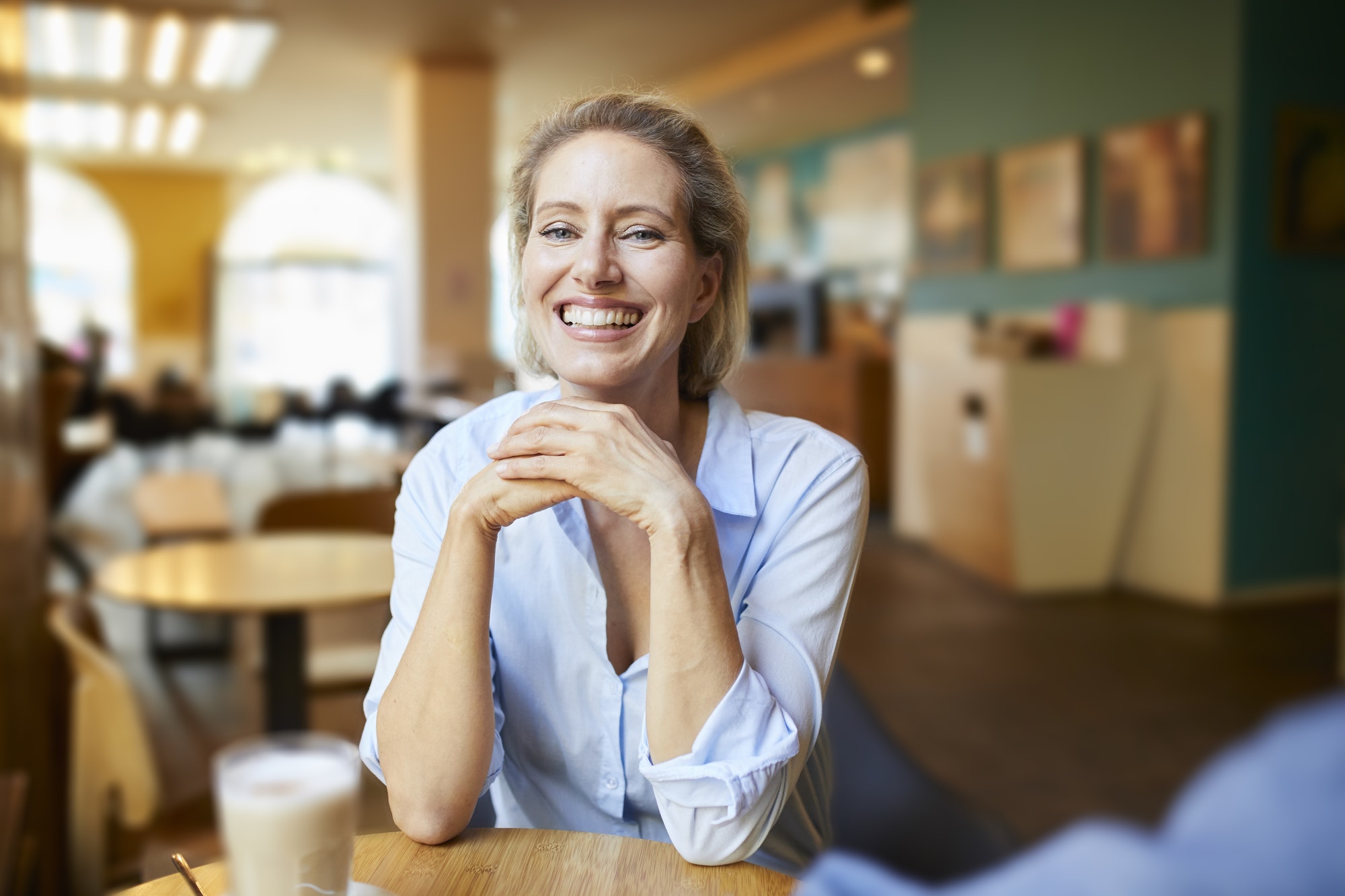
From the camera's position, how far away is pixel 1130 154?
17.4 ft

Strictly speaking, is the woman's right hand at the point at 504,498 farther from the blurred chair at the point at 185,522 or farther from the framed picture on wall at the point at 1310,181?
the framed picture on wall at the point at 1310,181

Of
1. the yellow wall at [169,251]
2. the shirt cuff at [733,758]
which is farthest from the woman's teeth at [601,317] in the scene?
the yellow wall at [169,251]

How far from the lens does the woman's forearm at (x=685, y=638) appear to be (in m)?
0.98

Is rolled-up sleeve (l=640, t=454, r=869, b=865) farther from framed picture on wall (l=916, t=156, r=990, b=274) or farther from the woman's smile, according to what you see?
framed picture on wall (l=916, t=156, r=990, b=274)

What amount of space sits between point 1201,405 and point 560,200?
15.2 ft

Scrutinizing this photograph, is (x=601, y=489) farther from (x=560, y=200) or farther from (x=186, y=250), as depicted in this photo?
(x=186, y=250)

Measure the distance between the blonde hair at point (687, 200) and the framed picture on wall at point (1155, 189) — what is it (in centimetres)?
434

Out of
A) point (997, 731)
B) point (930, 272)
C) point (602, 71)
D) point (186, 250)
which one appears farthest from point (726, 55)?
point (186, 250)

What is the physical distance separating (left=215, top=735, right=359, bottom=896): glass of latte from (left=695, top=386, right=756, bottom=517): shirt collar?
0.56m

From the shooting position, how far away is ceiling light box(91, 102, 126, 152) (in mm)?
10664

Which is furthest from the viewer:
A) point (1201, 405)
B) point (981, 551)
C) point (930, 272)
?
point (930, 272)

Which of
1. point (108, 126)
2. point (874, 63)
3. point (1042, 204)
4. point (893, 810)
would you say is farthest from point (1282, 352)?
point (108, 126)

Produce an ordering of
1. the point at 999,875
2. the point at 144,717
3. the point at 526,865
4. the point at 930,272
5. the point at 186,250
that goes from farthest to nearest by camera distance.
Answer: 1. the point at 186,250
2. the point at 930,272
3. the point at 144,717
4. the point at 526,865
5. the point at 999,875

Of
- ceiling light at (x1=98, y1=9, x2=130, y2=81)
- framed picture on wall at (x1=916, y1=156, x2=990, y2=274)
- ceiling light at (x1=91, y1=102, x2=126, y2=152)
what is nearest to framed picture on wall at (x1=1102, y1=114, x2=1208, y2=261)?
framed picture on wall at (x1=916, y1=156, x2=990, y2=274)
